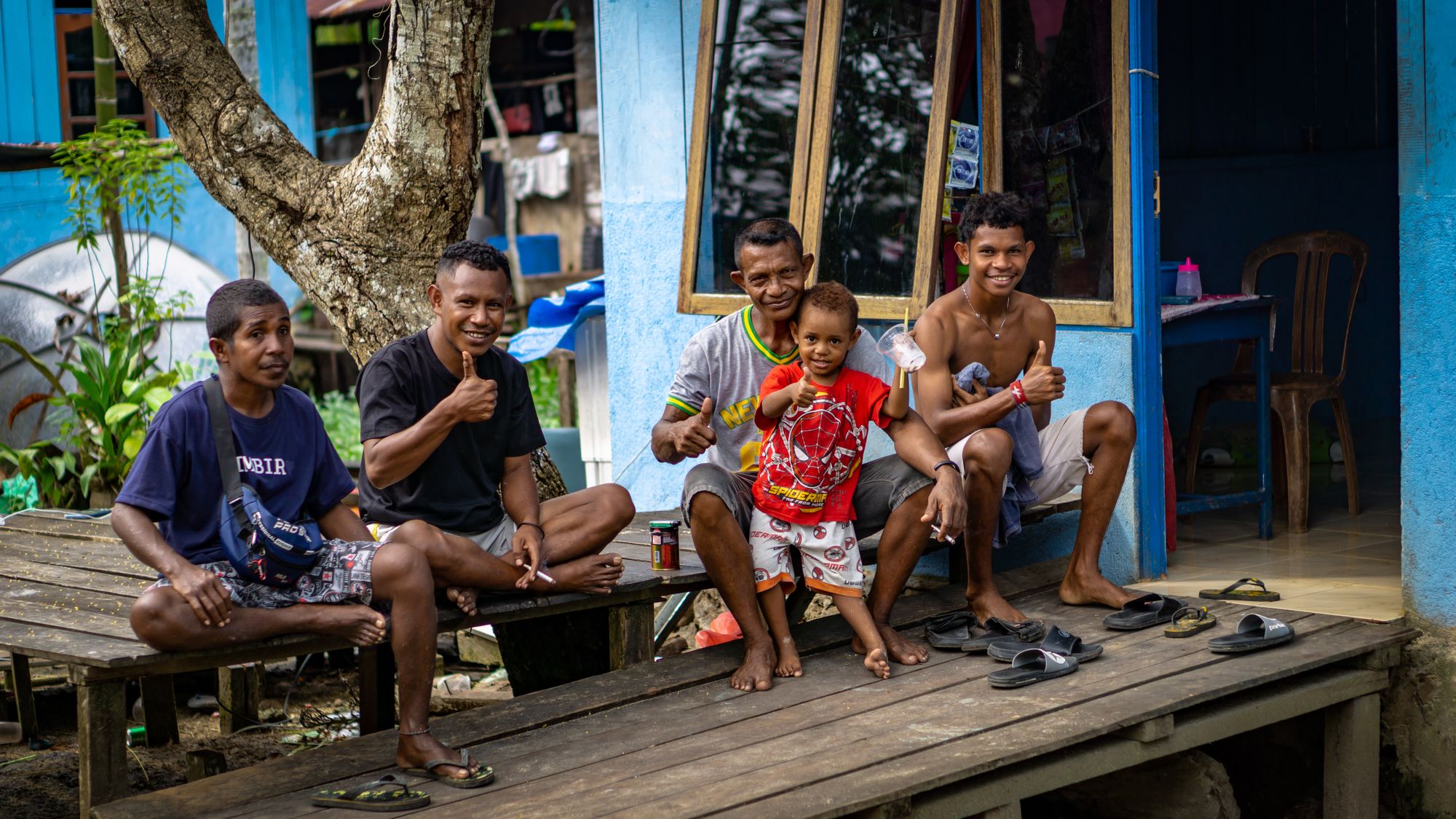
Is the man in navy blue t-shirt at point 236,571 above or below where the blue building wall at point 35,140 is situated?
below

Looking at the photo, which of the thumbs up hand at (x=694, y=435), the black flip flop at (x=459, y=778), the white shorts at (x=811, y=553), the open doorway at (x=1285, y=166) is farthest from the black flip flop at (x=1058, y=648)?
the open doorway at (x=1285, y=166)

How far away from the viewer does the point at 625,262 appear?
22.8 ft

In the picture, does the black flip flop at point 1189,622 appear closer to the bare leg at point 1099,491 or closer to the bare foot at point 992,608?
the bare leg at point 1099,491

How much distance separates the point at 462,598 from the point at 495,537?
394 millimetres

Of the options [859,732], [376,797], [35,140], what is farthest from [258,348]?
[35,140]

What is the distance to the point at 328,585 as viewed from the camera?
366cm

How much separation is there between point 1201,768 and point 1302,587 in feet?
4.07

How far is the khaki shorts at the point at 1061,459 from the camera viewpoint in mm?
4727

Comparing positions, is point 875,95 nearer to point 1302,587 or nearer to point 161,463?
point 1302,587

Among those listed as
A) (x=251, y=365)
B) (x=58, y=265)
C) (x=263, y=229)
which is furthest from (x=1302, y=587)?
(x=58, y=265)

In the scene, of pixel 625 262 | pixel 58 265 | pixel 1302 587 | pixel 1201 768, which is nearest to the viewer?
pixel 1201 768

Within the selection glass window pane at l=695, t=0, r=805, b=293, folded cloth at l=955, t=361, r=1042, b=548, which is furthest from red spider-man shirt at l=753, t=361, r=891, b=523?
glass window pane at l=695, t=0, r=805, b=293

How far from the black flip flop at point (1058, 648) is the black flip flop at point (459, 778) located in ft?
5.13

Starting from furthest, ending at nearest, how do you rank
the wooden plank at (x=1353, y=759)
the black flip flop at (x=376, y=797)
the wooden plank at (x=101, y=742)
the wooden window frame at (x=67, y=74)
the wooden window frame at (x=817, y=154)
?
the wooden window frame at (x=67, y=74)
the wooden window frame at (x=817, y=154)
the wooden plank at (x=1353, y=759)
the wooden plank at (x=101, y=742)
the black flip flop at (x=376, y=797)
